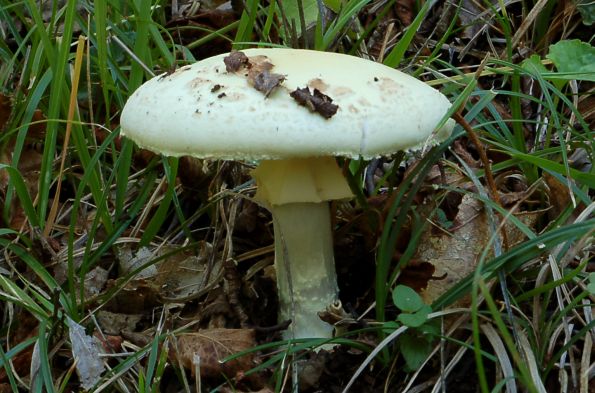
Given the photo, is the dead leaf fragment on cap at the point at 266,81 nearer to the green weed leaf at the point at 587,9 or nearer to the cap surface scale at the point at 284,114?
the cap surface scale at the point at 284,114

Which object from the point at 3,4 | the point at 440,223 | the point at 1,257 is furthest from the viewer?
the point at 3,4

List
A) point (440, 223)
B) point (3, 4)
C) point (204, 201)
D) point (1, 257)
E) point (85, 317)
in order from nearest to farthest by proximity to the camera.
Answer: point (85, 317) < point (440, 223) < point (1, 257) < point (204, 201) < point (3, 4)

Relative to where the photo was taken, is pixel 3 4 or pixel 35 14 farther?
pixel 3 4

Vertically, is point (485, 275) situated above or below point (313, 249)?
above

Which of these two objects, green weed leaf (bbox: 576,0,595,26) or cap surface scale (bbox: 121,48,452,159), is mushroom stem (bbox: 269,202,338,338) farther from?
green weed leaf (bbox: 576,0,595,26)

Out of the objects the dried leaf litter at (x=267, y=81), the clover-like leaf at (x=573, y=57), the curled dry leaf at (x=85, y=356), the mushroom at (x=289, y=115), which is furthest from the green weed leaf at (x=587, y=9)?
the curled dry leaf at (x=85, y=356)

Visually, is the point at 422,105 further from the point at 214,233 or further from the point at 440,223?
the point at 214,233

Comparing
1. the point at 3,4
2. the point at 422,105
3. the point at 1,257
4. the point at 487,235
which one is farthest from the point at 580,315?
the point at 3,4

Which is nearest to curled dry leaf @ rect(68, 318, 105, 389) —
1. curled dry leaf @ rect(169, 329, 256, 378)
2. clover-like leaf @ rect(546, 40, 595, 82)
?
curled dry leaf @ rect(169, 329, 256, 378)
